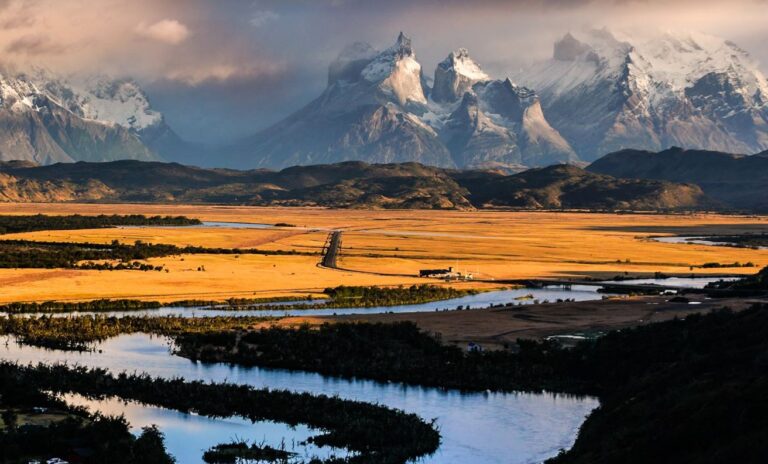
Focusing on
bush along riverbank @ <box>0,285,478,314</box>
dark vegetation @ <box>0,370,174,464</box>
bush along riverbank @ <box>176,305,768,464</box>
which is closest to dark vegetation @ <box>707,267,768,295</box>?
bush along riverbank @ <box>0,285,478,314</box>

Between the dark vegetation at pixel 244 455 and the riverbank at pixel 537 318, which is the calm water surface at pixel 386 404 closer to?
the dark vegetation at pixel 244 455

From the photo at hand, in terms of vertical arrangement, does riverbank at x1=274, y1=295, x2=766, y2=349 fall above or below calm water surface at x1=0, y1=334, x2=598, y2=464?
above

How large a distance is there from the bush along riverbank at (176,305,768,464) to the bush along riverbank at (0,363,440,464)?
708cm

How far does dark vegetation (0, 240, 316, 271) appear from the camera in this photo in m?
115

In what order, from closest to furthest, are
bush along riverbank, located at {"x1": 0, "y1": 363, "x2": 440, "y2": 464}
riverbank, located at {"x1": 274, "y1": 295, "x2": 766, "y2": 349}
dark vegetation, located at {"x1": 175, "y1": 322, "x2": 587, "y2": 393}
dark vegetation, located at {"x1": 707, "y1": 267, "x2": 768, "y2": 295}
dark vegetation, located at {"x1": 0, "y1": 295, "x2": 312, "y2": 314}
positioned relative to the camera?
bush along riverbank, located at {"x1": 0, "y1": 363, "x2": 440, "y2": 464}
dark vegetation, located at {"x1": 175, "y1": 322, "x2": 587, "y2": 393}
riverbank, located at {"x1": 274, "y1": 295, "x2": 766, "y2": 349}
dark vegetation, located at {"x1": 0, "y1": 295, "x2": 312, "y2": 314}
dark vegetation, located at {"x1": 707, "y1": 267, "x2": 768, "y2": 295}

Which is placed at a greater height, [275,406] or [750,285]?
[750,285]

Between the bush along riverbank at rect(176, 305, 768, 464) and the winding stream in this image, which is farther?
the winding stream

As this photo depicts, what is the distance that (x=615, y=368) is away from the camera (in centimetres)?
6062

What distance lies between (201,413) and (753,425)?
2652 cm

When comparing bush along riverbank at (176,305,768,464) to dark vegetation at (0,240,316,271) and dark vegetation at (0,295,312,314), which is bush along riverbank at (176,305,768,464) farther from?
dark vegetation at (0,240,316,271)

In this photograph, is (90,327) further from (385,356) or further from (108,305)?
(385,356)

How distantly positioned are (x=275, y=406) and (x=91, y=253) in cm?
8600

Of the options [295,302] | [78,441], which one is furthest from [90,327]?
[78,441]

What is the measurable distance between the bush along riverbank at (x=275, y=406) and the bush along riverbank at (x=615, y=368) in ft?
23.2
